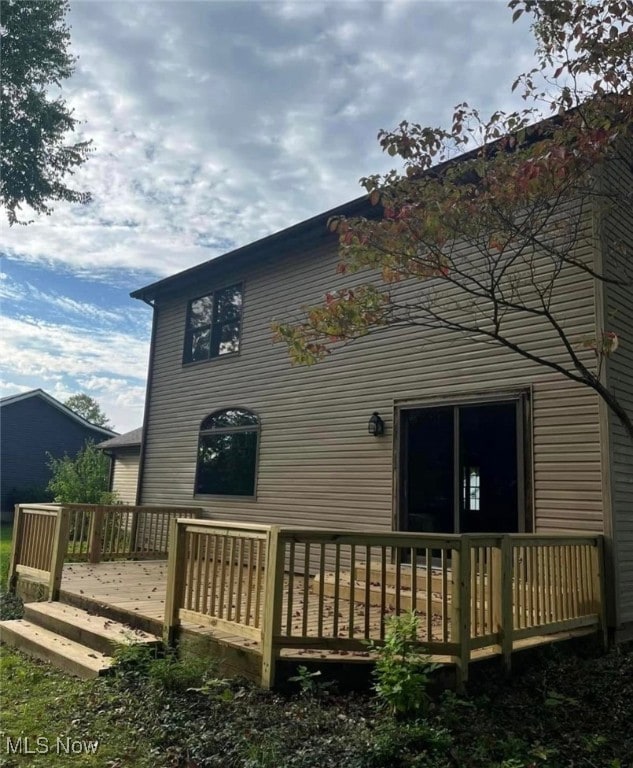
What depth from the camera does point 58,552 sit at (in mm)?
7207

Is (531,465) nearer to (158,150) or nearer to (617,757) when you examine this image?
(617,757)

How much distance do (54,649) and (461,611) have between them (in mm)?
3645

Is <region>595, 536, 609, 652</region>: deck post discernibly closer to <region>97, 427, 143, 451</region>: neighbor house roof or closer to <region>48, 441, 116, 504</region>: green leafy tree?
<region>48, 441, 116, 504</region>: green leafy tree

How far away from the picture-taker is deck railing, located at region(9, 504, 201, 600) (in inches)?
287

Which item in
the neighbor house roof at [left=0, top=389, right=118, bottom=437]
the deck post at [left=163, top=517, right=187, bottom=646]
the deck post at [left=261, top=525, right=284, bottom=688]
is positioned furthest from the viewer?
the neighbor house roof at [left=0, top=389, right=118, bottom=437]

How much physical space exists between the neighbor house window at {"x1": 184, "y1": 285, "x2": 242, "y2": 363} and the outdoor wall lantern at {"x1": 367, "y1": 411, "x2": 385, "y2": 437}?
3.51 meters

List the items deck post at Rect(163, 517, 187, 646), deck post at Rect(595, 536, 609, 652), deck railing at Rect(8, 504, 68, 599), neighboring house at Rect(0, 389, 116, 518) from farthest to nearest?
neighboring house at Rect(0, 389, 116, 518)
deck railing at Rect(8, 504, 68, 599)
deck post at Rect(595, 536, 609, 652)
deck post at Rect(163, 517, 187, 646)

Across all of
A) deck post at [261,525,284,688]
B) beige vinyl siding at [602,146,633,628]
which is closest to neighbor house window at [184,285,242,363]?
beige vinyl siding at [602,146,633,628]

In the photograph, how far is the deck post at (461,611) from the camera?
4.18 meters

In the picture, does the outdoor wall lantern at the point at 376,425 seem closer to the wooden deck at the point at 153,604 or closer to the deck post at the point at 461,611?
the wooden deck at the point at 153,604

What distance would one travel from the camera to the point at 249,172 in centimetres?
936

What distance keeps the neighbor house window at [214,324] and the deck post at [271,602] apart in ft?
21.5

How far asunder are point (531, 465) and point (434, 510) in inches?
55.6

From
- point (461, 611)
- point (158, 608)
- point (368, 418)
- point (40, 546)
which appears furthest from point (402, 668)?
point (40, 546)
